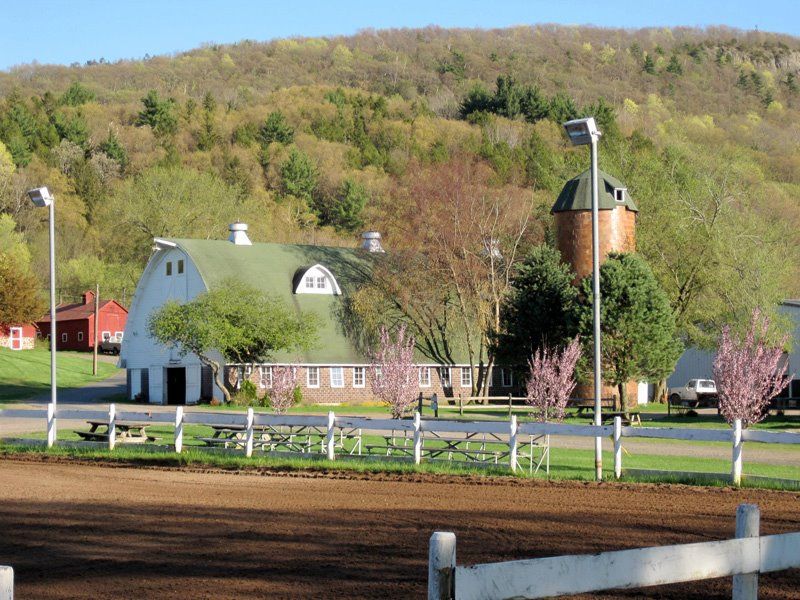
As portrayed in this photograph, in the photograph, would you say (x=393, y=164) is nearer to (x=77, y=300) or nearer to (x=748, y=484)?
(x=77, y=300)

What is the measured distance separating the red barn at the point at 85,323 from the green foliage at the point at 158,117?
1329 inches

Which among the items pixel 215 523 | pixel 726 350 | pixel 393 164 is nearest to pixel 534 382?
pixel 726 350

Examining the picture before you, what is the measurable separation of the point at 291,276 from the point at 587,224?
17031 mm

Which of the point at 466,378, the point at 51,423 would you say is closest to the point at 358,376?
the point at 466,378

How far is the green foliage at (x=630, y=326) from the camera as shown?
4588 centimetres

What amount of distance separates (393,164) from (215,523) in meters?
116

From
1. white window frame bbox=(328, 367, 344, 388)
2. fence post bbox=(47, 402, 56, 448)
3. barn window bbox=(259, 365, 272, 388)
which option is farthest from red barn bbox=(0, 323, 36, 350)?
fence post bbox=(47, 402, 56, 448)

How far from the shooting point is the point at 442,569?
441cm

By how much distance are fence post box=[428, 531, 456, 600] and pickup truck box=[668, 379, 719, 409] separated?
5474 centimetres

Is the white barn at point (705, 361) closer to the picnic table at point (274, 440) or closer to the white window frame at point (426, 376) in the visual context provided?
the white window frame at point (426, 376)

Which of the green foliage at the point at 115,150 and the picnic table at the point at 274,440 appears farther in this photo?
the green foliage at the point at 115,150

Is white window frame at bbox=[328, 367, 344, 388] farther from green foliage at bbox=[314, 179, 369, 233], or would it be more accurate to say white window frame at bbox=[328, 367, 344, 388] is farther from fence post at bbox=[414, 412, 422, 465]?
green foliage at bbox=[314, 179, 369, 233]

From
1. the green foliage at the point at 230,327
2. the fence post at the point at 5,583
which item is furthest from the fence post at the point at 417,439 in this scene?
the green foliage at the point at 230,327

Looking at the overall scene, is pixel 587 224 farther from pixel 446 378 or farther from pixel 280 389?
pixel 280 389
